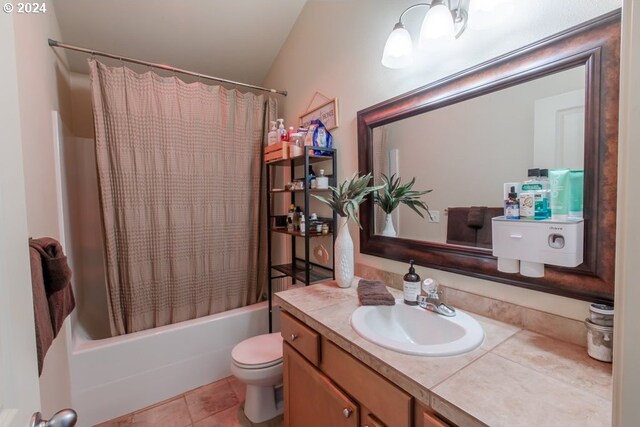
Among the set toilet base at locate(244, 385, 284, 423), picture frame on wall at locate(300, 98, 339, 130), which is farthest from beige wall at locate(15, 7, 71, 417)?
picture frame on wall at locate(300, 98, 339, 130)

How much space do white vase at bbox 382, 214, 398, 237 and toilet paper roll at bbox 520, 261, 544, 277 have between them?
58cm

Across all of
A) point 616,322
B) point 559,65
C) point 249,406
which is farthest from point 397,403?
point 249,406

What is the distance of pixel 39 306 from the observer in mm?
690

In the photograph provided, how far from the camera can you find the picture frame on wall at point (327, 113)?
173 centimetres

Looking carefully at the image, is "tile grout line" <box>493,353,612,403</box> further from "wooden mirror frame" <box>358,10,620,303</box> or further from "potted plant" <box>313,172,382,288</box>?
"potted plant" <box>313,172,382,288</box>

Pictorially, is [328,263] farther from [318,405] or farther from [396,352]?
[396,352]

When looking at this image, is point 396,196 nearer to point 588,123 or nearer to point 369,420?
point 588,123

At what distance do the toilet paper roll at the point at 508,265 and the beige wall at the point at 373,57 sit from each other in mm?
93

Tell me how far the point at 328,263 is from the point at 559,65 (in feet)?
4.85

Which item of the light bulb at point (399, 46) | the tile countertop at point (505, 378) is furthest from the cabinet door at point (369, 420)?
the light bulb at point (399, 46)

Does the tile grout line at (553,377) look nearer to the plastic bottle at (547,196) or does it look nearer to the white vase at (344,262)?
the plastic bottle at (547,196)

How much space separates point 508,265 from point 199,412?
187 centimetres

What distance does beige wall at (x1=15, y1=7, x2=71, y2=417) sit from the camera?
1013mm
